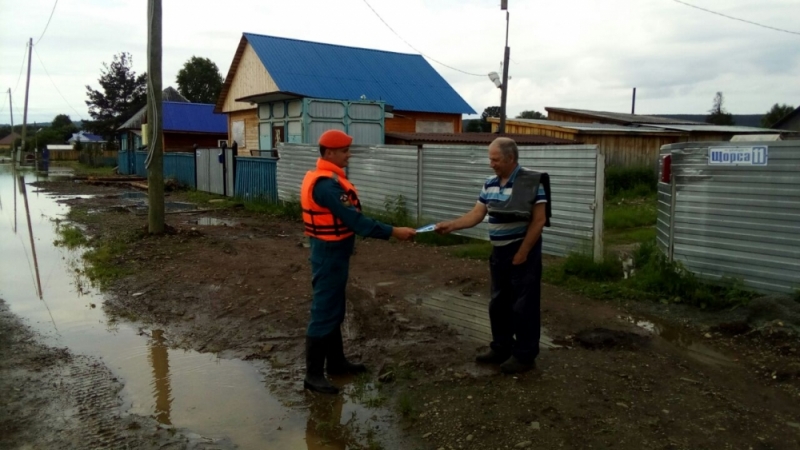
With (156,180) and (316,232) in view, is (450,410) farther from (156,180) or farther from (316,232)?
(156,180)

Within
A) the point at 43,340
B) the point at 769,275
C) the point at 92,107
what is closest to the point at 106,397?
the point at 43,340

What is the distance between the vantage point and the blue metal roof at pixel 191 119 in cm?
3711

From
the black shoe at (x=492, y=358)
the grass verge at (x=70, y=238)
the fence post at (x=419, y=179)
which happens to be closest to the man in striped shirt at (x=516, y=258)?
the black shoe at (x=492, y=358)

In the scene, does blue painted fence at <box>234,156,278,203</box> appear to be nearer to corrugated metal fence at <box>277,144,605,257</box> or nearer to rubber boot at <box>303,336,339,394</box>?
corrugated metal fence at <box>277,144,605,257</box>

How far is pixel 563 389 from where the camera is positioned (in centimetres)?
436

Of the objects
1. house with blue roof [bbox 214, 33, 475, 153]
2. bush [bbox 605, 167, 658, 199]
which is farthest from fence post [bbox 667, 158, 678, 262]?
house with blue roof [bbox 214, 33, 475, 153]

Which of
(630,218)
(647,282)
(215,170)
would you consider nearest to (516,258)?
(647,282)

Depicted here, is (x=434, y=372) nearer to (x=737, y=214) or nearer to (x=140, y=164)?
(x=737, y=214)

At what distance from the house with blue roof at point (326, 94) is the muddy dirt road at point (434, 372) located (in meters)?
11.5

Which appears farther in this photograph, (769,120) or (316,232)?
(769,120)

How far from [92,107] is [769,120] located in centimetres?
6019

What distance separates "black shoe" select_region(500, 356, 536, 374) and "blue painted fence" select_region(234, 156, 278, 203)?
41.1 ft

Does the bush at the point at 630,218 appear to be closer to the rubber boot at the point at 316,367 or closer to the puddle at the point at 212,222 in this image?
the puddle at the point at 212,222

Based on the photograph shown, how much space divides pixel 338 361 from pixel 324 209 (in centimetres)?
124
